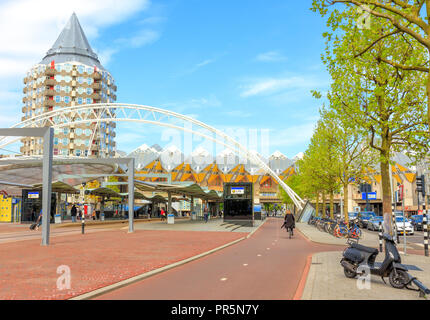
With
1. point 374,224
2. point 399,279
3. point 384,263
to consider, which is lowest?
point 374,224

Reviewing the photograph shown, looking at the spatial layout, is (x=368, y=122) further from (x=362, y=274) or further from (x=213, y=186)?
(x=213, y=186)

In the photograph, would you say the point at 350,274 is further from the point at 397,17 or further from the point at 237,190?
the point at 237,190

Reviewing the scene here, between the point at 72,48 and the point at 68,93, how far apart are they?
47.2 ft

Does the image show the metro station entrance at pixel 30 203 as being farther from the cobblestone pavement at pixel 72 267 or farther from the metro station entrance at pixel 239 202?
the cobblestone pavement at pixel 72 267

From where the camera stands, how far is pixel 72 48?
9806 centimetres

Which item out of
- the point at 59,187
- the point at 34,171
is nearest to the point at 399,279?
the point at 59,187

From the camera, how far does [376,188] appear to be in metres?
93.7

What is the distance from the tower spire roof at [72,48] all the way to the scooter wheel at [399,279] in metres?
99.3

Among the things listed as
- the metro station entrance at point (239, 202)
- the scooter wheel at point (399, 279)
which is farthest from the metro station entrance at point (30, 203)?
the scooter wheel at point (399, 279)

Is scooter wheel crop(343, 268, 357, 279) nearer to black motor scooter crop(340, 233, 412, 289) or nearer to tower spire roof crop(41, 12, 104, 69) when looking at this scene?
black motor scooter crop(340, 233, 412, 289)

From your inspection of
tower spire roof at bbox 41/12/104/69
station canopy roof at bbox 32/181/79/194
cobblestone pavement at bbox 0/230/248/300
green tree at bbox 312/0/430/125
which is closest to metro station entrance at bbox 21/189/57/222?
station canopy roof at bbox 32/181/79/194

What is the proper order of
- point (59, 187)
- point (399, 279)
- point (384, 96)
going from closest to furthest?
point (399, 279) < point (384, 96) < point (59, 187)
